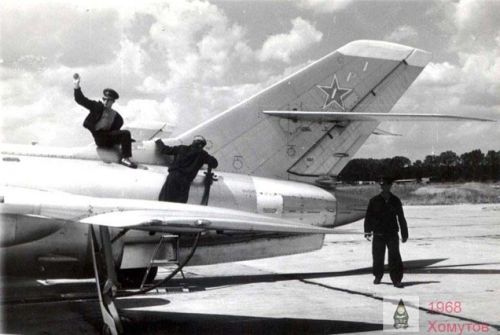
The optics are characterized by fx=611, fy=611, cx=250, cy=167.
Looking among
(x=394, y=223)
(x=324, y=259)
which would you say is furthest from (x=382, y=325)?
(x=324, y=259)

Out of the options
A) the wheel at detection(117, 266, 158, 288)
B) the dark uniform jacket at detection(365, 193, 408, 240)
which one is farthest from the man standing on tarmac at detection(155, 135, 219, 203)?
the dark uniform jacket at detection(365, 193, 408, 240)

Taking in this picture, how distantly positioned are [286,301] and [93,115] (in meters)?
3.53

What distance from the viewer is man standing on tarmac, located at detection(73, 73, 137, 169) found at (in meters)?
7.96

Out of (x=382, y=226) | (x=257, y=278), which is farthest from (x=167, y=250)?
(x=382, y=226)

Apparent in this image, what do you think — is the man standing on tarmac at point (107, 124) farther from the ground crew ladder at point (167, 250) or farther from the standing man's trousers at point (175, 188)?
the ground crew ladder at point (167, 250)

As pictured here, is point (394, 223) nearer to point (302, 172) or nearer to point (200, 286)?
point (302, 172)

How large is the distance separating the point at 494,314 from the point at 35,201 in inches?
204

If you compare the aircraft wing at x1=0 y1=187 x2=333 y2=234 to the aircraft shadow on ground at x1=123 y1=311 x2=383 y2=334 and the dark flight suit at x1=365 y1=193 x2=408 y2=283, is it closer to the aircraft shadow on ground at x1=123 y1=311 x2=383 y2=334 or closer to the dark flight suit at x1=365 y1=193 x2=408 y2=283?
the aircraft shadow on ground at x1=123 y1=311 x2=383 y2=334

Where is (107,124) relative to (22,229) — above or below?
above

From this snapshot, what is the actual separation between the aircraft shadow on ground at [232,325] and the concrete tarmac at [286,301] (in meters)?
0.01

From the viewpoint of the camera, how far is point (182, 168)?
8.38 metres

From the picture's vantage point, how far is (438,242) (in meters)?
15.8

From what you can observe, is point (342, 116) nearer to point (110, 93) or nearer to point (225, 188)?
point (225, 188)

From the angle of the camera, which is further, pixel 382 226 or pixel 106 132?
pixel 382 226
